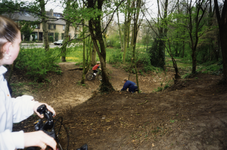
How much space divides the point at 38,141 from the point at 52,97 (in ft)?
28.7

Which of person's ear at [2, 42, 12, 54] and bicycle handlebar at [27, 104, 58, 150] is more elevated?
person's ear at [2, 42, 12, 54]

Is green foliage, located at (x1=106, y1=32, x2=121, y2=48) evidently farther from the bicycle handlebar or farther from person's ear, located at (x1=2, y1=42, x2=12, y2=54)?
person's ear, located at (x1=2, y1=42, x2=12, y2=54)

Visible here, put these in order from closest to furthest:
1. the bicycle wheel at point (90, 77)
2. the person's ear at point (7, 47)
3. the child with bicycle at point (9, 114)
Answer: the child with bicycle at point (9, 114)
the person's ear at point (7, 47)
the bicycle wheel at point (90, 77)

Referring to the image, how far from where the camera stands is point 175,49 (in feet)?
104

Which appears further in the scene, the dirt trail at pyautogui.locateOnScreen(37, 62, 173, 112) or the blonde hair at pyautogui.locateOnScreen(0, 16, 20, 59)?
the dirt trail at pyautogui.locateOnScreen(37, 62, 173, 112)

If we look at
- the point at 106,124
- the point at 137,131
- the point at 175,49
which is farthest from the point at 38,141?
the point at 175,49

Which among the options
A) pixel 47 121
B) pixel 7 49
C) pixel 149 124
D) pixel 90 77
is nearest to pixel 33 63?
pixel 90 77

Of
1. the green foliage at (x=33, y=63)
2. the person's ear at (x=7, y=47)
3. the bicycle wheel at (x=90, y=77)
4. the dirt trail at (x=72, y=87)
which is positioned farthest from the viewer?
the bicycle wheel at (x=90, y=77)

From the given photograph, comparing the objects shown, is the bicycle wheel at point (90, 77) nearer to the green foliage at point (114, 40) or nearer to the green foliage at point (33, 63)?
the green foliage at point (33, 63)

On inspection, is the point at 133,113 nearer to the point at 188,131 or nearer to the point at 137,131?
the point at 137,131

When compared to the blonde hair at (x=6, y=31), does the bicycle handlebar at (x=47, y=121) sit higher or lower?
lower

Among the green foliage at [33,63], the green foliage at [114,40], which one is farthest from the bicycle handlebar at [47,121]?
the green foliage at [114,40]

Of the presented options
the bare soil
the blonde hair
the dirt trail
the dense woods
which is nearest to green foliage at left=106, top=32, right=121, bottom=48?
the dense woods

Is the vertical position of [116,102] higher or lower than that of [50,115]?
lower
